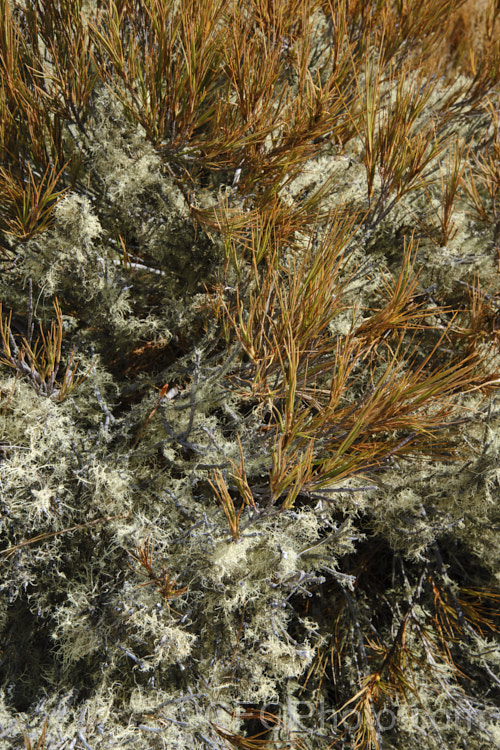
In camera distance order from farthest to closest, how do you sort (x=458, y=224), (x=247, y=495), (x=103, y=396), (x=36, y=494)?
1. (x=458, y=224)
2. (x=103, y=396)
3. (x=36, y=494)
4. (x=247, y=495)

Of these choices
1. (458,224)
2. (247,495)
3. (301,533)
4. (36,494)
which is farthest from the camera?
(458,224)

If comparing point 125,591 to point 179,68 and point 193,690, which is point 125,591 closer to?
point 193,690

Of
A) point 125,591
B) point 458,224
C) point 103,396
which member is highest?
point 458,224

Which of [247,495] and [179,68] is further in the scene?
[179,68]

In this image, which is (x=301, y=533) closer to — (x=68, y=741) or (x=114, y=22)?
(x=68, y=741)

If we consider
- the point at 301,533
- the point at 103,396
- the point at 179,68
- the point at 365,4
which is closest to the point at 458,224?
the point at 365,4

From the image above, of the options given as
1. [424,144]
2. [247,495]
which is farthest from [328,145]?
[247,495]

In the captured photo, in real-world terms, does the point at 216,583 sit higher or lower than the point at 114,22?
lower
